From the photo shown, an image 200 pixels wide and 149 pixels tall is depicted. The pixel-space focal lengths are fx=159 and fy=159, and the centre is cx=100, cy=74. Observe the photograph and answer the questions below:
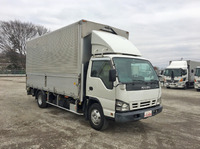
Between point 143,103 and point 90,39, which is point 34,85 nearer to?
point 90,39

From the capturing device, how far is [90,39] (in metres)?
5.59

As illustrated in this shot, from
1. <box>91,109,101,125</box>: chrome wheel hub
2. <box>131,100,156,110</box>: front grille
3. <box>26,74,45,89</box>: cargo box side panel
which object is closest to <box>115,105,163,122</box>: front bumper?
<box>131,100,156,110</box>: front grille

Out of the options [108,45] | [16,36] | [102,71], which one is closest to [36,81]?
[102,71]

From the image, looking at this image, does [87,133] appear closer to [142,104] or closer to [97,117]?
[97,117]

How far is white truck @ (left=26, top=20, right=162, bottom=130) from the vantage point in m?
4.35

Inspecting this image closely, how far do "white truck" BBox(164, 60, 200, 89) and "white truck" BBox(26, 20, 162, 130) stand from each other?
1354 centimetres

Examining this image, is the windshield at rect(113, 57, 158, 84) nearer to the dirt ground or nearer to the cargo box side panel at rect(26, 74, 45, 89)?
the dirt ground

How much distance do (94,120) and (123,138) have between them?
1.05 metres

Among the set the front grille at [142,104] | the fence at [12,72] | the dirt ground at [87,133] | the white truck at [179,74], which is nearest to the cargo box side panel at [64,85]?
the dirt ground at [87,133]

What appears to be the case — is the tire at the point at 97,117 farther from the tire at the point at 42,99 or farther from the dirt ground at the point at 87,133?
the tire at the point at 42,99

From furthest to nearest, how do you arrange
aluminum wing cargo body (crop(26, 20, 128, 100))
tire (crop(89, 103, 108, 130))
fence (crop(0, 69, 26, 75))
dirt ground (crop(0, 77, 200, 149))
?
1. fence (crop(0, 69, 26, 75))
2. aluminum wing cargo body (crop(26, 20, 128, 100))
3. tire (crop(89, 103, 108, 130))
4. dirt ground (crop(0, 77, 200, 149))

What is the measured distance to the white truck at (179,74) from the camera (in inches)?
698

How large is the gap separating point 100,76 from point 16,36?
4054 centimetres

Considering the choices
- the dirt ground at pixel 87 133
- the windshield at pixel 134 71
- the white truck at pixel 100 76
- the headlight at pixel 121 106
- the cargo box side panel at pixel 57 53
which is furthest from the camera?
the cargo box side panel at pixel 57 53
